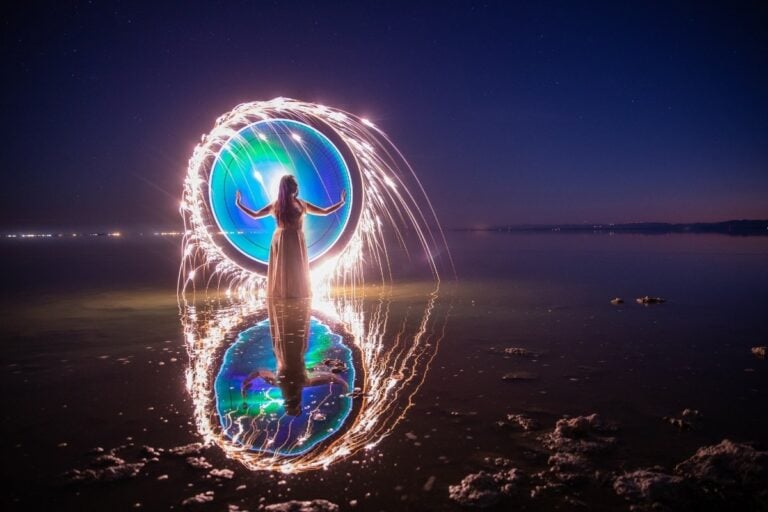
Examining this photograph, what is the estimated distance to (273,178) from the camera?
1479cm

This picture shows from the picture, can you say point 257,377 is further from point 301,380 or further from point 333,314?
point 333,314

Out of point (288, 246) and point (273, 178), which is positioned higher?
point (273, 178)

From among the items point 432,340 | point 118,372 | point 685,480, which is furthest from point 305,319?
point 685,480

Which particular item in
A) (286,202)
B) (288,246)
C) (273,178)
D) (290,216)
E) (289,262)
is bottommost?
(289,262)

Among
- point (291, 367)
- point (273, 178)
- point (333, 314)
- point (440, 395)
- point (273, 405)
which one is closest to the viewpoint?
point (273, 405)

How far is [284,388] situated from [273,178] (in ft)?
35.0

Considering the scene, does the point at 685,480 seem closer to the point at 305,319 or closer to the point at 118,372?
the point at 118,372

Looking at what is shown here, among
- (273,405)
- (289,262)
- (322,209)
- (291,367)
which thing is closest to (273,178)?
(322,209)

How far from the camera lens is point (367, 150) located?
12289 millimetres

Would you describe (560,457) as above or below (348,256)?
below

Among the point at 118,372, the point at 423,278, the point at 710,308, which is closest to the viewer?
the point at 118,372

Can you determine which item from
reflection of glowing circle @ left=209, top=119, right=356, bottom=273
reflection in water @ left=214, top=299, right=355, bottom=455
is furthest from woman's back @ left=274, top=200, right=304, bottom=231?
reflection in water @ left=214, top=299, right=355, bottom=455

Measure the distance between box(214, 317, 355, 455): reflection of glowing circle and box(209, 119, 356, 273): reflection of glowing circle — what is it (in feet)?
21.4

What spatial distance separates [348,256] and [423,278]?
4.31 m
